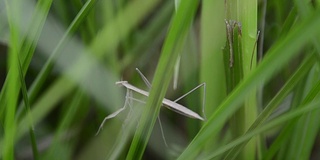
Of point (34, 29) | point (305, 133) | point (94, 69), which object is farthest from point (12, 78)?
point (305, 133)

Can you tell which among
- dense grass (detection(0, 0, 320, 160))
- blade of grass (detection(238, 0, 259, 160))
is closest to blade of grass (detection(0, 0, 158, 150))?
dense grass (detection(0, 0, 320, 160))

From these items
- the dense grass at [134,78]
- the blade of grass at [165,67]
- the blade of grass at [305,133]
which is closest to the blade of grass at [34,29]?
the dense grass at [134,78]

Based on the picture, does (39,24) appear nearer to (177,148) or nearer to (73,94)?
(73,94)

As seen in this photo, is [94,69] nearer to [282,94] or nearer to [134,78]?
[134,78]

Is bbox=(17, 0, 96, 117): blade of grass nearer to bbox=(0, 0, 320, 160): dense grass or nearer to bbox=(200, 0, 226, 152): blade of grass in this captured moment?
bbox=(0, 0, 320, 160): dense grass

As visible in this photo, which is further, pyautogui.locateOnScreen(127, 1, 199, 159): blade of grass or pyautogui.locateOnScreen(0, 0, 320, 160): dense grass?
pyautogui.locateOnScreen(0, 0, 320, 160): dense grass

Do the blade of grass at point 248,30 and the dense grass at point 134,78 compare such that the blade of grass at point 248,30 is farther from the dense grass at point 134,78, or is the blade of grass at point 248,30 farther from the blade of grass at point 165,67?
the blade of grass at point 165,67

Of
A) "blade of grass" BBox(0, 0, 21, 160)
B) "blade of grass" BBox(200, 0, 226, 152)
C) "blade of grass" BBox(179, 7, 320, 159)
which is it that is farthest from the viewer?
"blade of grass" BBox(200, 0, 226, 152)

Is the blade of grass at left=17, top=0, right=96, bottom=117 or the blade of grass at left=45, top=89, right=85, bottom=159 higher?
the blade of grass at left=17, top=0, right=96, bottom=117
